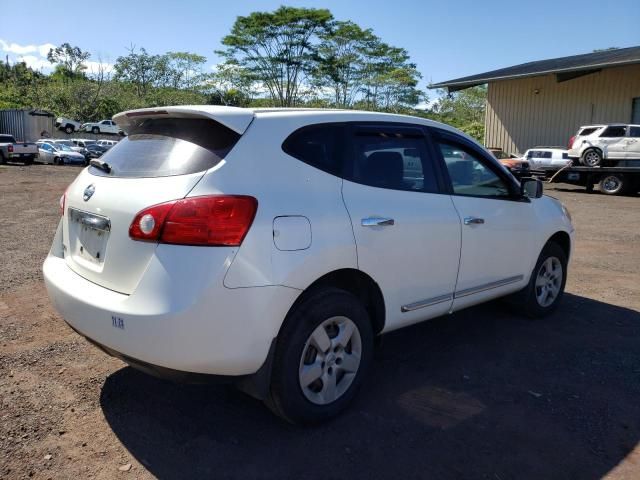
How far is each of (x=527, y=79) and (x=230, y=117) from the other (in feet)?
99.4

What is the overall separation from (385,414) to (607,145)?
20205 mm

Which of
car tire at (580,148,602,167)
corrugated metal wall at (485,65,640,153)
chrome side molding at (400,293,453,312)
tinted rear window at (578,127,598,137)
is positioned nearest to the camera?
chrome side molding at (400,293,453,312)

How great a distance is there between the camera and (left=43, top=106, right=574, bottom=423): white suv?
2533 millimetres

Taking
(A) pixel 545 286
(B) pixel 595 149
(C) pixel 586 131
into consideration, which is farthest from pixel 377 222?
(C) pixel 586 131

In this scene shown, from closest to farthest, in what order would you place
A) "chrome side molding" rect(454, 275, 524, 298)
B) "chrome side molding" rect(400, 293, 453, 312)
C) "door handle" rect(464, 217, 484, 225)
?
"chrome side molding" rect(400, 293, 453, 312), "door handle" rect(464, 217, 484, 225), "chrome side molding" rect(454, 275, 524, 298)

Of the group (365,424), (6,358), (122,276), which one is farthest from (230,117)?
(6,358)

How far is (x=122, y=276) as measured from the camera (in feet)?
8.86

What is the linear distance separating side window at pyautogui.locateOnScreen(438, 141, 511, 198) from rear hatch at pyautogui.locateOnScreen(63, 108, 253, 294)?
66.4 inches

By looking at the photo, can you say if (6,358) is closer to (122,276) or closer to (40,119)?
(122,276)

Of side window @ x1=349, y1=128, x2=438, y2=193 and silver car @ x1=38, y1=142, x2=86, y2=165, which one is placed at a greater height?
silver car @ x1=38, y1=142, x2=86, y2=165

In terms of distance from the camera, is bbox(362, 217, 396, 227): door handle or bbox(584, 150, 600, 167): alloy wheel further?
bbox(584, 150, 600, 167): alloy wheel

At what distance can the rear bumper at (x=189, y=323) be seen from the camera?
97.7 inches

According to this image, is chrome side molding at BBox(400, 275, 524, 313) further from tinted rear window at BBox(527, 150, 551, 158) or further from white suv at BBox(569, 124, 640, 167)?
tinted rear window at BBox(527, 150, 551, 158)

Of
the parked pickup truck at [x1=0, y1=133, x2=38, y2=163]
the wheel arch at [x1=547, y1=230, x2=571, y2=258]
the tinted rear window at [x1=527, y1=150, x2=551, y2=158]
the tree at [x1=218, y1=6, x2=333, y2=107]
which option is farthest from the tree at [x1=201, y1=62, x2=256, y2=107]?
the wheel arch at [x1=547, y1=230, x2=571, y2=258]
